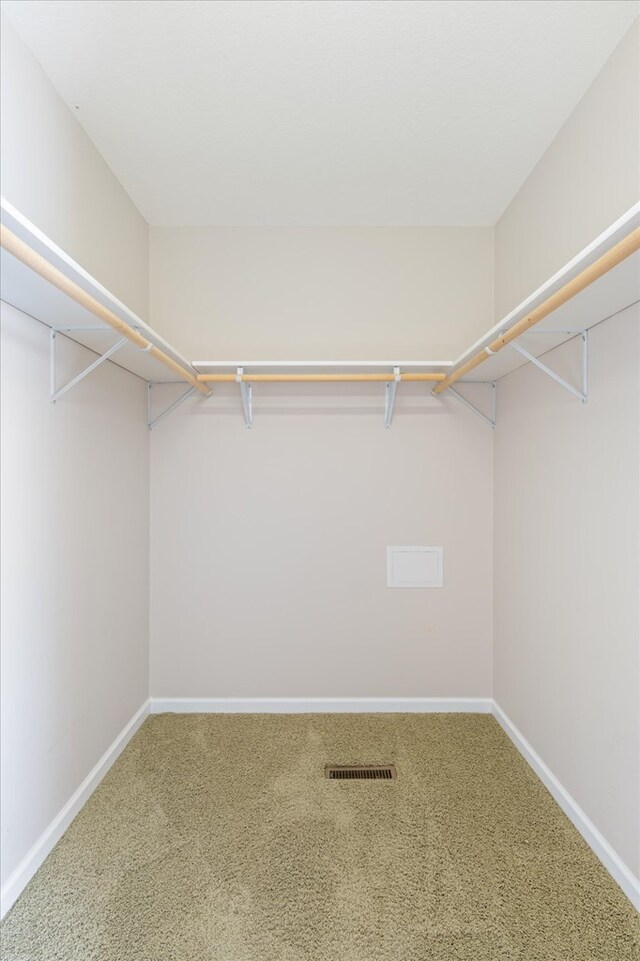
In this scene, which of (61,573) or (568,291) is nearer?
(568,291)

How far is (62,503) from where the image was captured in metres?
1.75

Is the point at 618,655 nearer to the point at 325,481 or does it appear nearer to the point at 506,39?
the point at 325,481

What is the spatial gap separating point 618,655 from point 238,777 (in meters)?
1.57

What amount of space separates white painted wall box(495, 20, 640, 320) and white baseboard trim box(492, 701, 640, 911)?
2.06m

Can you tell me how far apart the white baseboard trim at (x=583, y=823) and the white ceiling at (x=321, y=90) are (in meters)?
2.59

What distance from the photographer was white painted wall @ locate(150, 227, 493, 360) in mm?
2570

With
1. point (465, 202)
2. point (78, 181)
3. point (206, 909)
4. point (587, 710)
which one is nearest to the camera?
point (206, 909)

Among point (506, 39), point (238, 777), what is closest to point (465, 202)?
point (506, 39)

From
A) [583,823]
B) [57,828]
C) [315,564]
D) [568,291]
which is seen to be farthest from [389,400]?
[57,828]

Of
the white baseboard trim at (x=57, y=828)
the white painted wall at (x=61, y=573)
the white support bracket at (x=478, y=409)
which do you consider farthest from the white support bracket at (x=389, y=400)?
the white baseboard trim at (x=57, y=828)

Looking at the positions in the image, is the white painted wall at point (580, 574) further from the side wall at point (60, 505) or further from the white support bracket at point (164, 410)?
the side wall at point (60, 505)

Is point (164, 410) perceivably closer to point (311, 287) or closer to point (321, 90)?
point (311, 287)

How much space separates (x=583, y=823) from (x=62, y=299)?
2.48 meters

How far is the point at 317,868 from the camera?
1569 millimetres
